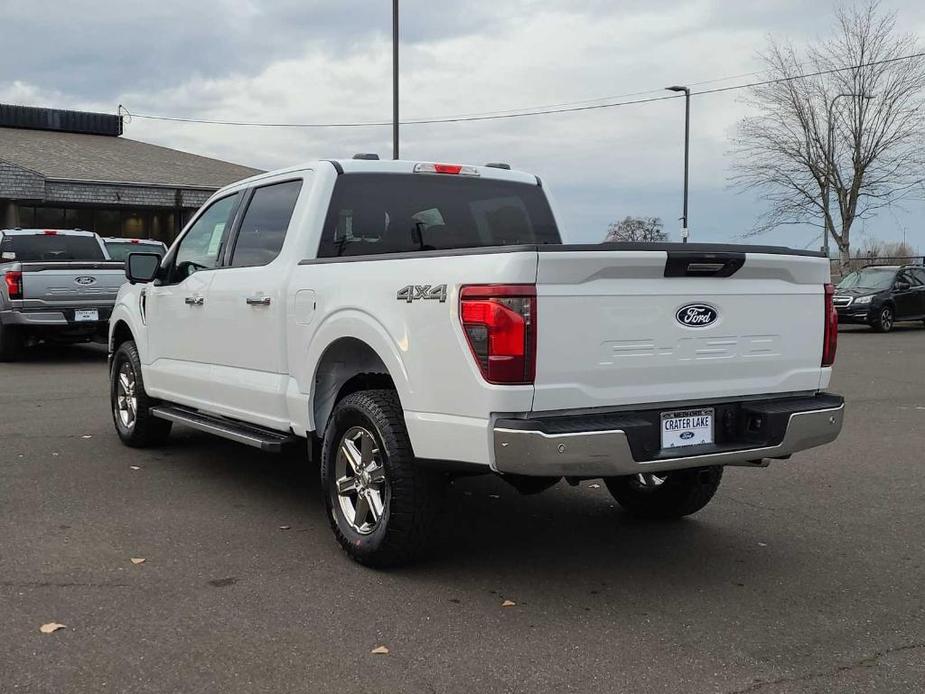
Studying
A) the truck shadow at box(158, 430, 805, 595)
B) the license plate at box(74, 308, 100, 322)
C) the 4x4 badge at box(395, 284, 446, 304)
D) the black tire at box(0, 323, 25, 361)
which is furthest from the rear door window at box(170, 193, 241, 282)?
the black tire at box(0, 323, 25, 361)

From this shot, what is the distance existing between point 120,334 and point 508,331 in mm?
4995

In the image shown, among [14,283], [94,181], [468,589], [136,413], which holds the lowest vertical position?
[468,589]

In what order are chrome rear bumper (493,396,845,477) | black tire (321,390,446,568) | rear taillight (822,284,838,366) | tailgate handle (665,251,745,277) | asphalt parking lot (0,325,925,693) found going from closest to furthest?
asphalt parking lot (0,325,925,693), chrome rear bumper (493,396,845,477), tailgate handle (665,251,745,277), black tire (321,390,446,568), rear taillight (822,284,838,366)

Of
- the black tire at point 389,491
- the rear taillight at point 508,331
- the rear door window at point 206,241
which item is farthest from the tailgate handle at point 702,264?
the rear door window at point 206,241

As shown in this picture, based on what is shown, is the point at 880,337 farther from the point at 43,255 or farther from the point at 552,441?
the point at 552,441

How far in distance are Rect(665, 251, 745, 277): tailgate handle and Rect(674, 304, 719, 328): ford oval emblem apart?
14 cm

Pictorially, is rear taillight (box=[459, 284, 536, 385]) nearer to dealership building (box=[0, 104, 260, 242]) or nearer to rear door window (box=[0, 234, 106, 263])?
rear door window (box=[0, 234, 106, 263])

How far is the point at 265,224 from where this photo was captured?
5.82 m

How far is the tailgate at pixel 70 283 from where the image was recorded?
13.3 meters

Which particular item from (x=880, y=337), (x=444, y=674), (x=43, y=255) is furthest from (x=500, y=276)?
(x=880, y=337)

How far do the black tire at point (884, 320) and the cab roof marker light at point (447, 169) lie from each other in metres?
18.8

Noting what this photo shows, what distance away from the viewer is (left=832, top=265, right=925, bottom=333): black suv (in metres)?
22.4

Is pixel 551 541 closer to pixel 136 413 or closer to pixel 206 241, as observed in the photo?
pixel 206 241

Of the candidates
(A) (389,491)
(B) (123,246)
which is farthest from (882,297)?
(A) (389,491)
